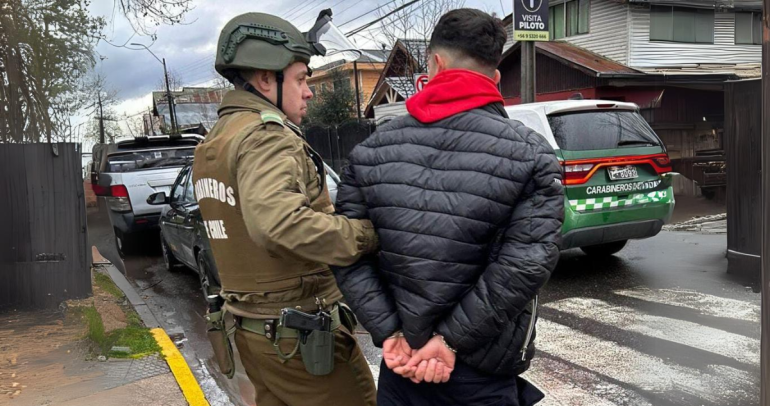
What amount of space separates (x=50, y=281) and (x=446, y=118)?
18.9 feet

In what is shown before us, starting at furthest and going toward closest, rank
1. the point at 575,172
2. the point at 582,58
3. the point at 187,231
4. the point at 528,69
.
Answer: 1. the point at 582,58
2. the point at 528,69
3. the point at 187,231
4. the point at 575,172

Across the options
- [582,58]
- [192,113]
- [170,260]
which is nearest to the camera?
[170,260]

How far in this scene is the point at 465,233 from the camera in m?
1.82

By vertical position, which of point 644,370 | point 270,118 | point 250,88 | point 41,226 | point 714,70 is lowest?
point 644,370

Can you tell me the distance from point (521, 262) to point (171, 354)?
13.6 feet

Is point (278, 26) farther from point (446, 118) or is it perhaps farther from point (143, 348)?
point (143, 348)

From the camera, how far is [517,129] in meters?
1.88

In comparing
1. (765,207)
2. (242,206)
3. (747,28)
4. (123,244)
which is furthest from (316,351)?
(747,28)

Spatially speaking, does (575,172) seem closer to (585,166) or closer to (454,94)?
(585,166)

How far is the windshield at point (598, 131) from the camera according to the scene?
6.66 metres

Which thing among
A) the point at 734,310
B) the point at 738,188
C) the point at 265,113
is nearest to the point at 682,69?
the point at 738,188

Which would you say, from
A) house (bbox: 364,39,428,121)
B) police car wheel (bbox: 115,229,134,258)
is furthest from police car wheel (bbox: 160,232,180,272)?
house (bbox: 364,39,428,121)

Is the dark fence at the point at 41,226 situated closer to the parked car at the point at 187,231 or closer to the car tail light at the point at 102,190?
the parked car at the point at 187,231

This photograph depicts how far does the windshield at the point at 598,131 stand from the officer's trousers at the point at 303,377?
4.81 metres
